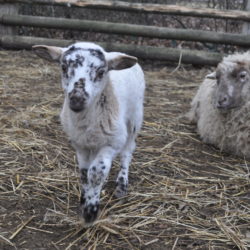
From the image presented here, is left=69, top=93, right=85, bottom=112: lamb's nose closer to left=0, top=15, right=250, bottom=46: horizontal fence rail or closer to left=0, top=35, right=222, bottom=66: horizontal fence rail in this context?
left=0, top=35, right=222, bottom=66: horizontal fence rail

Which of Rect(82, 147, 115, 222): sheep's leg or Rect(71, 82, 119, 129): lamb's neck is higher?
Rect(71, 82, 119, 129): lamb's neck

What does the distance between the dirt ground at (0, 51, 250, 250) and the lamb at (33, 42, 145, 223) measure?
0.25 m

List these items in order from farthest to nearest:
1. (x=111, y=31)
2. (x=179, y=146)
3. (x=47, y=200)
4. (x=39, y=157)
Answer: (x=111, y=31), (x=179, y=146), (x=39, y=157), (x=47, y=200)

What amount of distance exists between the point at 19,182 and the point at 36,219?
591 mm

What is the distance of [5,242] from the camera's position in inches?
110

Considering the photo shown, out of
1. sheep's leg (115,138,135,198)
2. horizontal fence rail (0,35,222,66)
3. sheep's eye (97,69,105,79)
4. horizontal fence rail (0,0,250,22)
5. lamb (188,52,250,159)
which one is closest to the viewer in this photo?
sheep's eye (97,69,105,79)

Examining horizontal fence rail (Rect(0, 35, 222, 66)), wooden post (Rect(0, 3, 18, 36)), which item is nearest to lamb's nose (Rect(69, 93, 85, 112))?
horizontal fence rail (Rect(0, 35, 222, 66))

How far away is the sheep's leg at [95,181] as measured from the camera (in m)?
2.92

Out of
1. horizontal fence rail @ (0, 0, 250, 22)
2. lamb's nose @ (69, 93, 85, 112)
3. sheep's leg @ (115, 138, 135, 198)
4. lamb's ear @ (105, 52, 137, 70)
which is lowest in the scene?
sheep's leg @ (115, 138, 135, 198)

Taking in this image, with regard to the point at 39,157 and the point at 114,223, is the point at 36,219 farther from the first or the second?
the point at 39,157

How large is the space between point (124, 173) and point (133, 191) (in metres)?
0.16

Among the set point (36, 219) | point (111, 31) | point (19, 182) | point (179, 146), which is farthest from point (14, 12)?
point (36, 219)

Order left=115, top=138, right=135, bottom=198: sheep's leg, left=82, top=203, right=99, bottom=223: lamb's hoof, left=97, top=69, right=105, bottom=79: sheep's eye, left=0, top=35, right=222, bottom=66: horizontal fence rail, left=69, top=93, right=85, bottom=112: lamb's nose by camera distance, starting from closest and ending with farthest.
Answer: left=69, top=93, right=85, bottom=112: lamb's nose < left=97, top=69, right=105, bottom=79: sheep's eye < left=82, top=203, right=99, bottom=223: lamb's hoof < left=115, top=138, right=135, bottom=198: sheep's leg < left=0, top=35, right=222, bottom=66: horizontal fence rail

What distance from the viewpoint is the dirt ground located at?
9.63 feet
